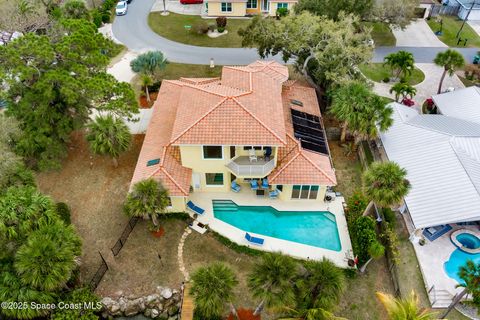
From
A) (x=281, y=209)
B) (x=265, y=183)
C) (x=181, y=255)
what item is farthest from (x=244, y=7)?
Result: (x=181, y=255)

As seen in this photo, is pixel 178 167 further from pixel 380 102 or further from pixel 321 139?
pixel 380 102

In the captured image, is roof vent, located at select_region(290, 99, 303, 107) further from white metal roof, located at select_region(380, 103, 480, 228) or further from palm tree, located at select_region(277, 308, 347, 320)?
palm tree, located at select_region(277, 308, 347, 320)

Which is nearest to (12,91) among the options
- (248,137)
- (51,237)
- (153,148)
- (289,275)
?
(153,148)

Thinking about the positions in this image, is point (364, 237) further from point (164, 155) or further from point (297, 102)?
point (164, 155)

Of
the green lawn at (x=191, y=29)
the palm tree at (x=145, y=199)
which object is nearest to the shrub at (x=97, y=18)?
the green lawn at (x=191, y=29)

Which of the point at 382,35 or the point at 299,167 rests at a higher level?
the point at 299,167

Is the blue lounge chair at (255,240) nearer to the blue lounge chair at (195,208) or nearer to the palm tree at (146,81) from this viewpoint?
the blue lounge chair at (195,208)
